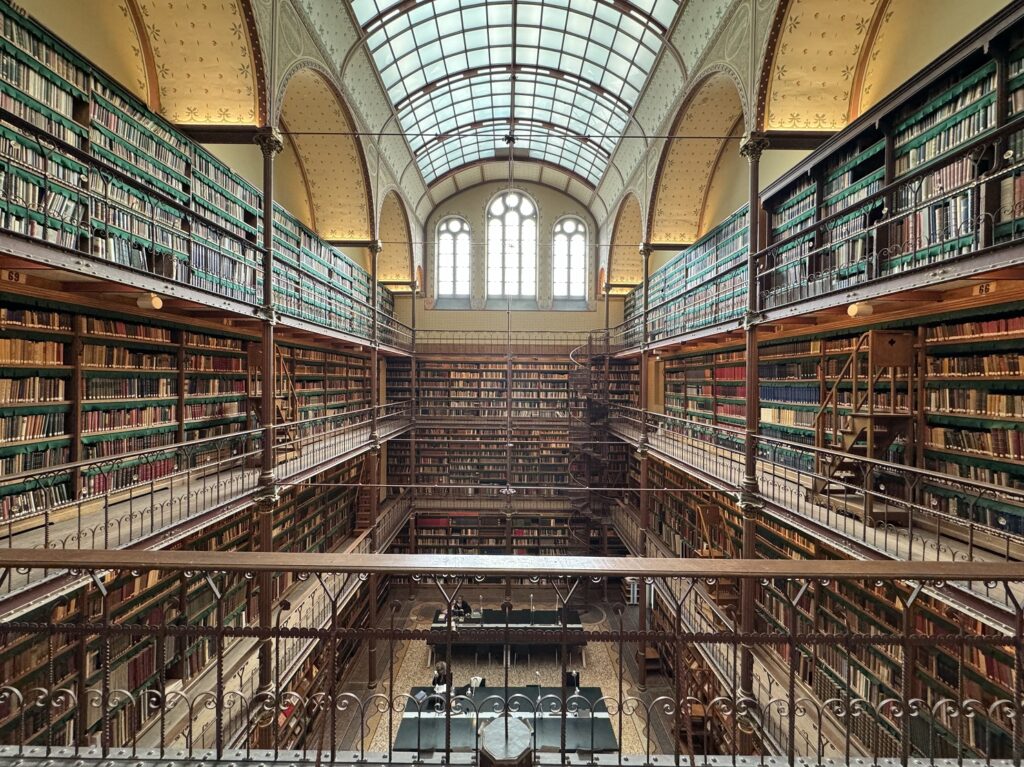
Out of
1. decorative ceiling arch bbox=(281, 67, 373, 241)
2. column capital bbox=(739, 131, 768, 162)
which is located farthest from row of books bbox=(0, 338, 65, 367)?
column capital bbox=(739, 131, 768, 162)

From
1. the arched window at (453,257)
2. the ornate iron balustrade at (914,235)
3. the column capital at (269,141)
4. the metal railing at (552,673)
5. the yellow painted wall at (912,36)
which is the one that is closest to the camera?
the metal railing at (552,673)

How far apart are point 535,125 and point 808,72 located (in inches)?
331

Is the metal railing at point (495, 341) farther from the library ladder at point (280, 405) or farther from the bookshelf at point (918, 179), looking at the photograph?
the bookshelf at point (918, 179)

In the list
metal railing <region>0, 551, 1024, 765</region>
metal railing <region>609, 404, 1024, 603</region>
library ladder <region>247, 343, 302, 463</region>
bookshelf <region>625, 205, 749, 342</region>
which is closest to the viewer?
metal railing <region>0, 551, 1024, 765</region>

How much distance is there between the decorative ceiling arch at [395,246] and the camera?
12752 millimetres

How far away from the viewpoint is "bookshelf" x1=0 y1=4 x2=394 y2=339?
12.5ft

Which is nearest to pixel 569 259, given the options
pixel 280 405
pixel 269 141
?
pixel 280 405

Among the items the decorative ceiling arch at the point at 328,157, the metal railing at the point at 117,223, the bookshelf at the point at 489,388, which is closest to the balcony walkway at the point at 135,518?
the metal railing at the point at 117,223

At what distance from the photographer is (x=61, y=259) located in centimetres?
339

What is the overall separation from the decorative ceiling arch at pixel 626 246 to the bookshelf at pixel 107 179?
28.0 feet

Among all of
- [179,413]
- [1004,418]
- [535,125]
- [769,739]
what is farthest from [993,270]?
[535,125]

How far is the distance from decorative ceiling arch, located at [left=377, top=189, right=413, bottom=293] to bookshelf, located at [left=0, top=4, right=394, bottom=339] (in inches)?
219

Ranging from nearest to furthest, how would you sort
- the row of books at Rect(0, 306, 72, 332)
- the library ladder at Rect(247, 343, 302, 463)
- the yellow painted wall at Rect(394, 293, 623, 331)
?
the row of books at Rect(0, 306, 72, 332)
the library ladder at Rect(247, 343, 302, 463)
the yellow painted wall at Rect(394, 293, 623, 331)

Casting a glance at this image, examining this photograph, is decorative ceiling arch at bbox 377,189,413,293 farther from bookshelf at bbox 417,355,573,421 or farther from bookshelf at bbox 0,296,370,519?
bookshelf at bbox 0,296,370,519
